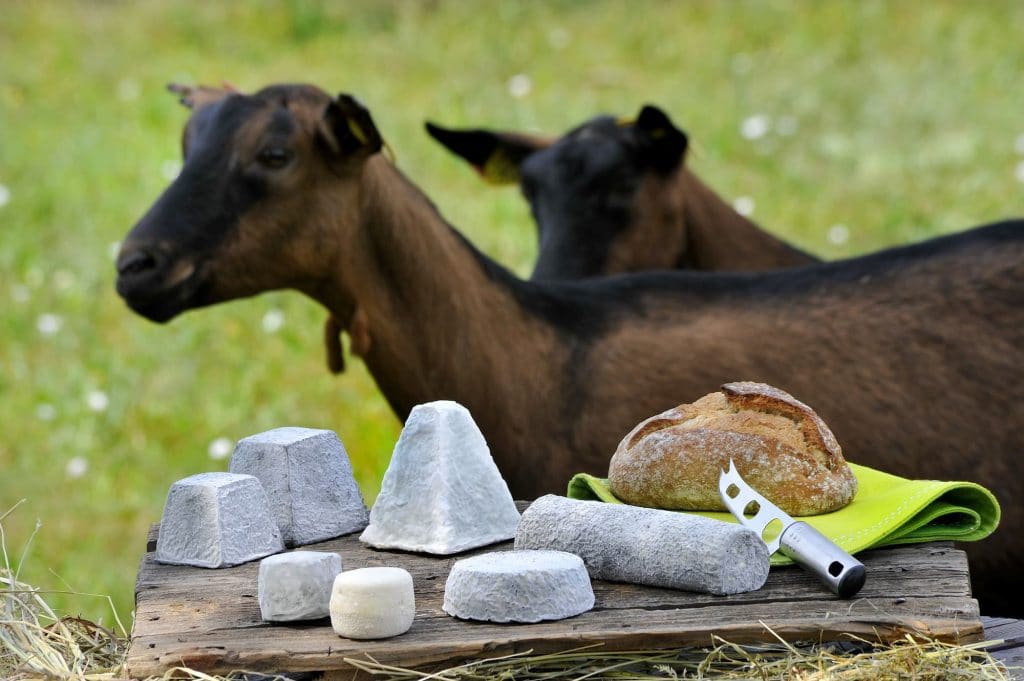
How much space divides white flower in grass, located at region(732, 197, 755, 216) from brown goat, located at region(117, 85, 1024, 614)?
5391mm

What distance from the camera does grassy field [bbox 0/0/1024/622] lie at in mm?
7820

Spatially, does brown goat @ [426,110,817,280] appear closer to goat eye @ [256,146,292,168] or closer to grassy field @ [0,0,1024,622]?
goat eye @ [256,146,292,168]

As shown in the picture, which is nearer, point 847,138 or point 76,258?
point 76,258

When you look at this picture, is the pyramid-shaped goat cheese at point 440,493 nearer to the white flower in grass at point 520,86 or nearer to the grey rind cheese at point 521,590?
the grey rind cheese at point 521,590

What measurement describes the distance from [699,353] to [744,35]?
32.7 feet

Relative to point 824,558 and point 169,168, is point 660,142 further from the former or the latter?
point 169,168

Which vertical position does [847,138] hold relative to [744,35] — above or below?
below

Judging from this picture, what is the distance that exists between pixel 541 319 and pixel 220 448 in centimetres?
330

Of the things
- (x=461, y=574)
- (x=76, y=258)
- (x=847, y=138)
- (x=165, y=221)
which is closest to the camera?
(x=461, y=574)

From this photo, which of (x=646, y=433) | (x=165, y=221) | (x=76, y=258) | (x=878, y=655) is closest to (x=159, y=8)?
(x=76, y=258)

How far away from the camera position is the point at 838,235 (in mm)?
9875

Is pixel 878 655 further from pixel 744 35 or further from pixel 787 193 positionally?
pixel 744 35

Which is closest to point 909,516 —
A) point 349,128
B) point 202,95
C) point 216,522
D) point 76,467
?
point 216,522

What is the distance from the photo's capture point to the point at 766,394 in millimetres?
3018
